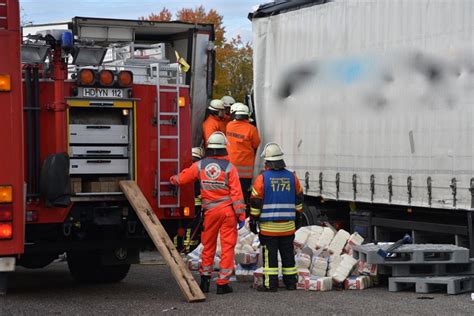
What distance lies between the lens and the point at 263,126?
17125mm

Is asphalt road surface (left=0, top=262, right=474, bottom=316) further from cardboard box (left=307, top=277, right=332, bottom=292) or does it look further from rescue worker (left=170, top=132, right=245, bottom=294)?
rescue worker (left=170, top=132, right=245, bottom=294)

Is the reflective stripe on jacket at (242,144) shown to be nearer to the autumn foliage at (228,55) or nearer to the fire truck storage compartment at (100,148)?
the fire truck storage compartment at (100,148)

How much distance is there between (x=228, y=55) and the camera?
49625 millimetres

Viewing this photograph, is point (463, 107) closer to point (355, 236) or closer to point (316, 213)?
point (355, 236)

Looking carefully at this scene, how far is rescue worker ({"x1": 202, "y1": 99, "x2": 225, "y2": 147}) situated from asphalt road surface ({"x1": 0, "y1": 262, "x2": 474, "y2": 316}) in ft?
11.5

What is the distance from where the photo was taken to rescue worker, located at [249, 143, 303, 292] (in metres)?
12.4

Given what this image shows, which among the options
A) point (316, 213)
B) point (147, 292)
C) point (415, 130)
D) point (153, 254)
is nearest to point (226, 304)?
point (147, 292)

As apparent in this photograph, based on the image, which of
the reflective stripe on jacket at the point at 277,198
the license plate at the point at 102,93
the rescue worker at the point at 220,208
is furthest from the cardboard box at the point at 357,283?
the license plate at the point at 102,93

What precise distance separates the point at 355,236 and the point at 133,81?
358cm

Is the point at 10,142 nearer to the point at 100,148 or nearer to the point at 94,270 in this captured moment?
the point at 100,148

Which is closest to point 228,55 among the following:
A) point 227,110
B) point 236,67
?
point 236,67

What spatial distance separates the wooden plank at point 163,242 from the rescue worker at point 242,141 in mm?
4757

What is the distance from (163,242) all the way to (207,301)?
79 centimetres

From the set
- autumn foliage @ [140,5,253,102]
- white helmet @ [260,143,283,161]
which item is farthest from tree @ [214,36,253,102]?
white helmet @ [260,143,283,161]
